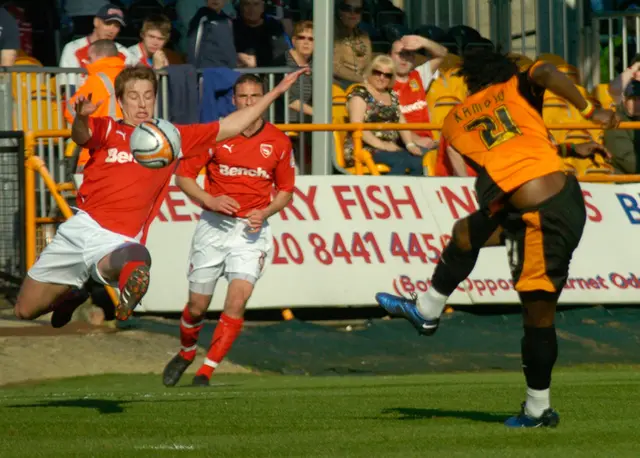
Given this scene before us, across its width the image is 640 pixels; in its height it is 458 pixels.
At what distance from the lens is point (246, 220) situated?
41.8 ft

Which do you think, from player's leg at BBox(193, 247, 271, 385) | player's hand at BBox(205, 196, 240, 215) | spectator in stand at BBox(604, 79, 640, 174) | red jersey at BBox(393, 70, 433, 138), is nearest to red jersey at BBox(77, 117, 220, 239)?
player's hand at BBox(205, 196, 240, 215)

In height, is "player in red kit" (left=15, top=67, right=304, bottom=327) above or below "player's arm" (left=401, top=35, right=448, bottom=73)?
below

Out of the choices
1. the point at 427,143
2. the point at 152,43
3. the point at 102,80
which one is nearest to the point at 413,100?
the point at 427,143

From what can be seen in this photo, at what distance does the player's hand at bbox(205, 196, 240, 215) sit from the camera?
1243 cm

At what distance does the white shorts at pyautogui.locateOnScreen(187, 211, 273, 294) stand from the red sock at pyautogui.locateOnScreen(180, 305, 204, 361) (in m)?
0.29

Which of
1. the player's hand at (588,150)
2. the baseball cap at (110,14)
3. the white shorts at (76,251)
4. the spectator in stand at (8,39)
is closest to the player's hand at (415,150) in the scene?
the baseball cap at (110,14)

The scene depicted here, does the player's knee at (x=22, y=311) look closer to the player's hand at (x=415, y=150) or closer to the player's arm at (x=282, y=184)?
the player's arm at (x=282, y=184)

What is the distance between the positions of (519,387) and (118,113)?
6195 millimetres

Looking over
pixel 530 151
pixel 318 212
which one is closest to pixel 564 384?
pixel 530 151

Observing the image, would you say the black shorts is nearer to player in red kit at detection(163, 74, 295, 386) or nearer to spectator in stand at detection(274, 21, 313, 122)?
player in red kit at detection(163, 74, 295, 386)

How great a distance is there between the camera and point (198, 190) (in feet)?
41.5

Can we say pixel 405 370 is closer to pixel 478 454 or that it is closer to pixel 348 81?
pixel 348 81

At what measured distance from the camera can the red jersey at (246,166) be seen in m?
12.8

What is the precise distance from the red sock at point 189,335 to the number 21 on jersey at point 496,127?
15.4 feet
